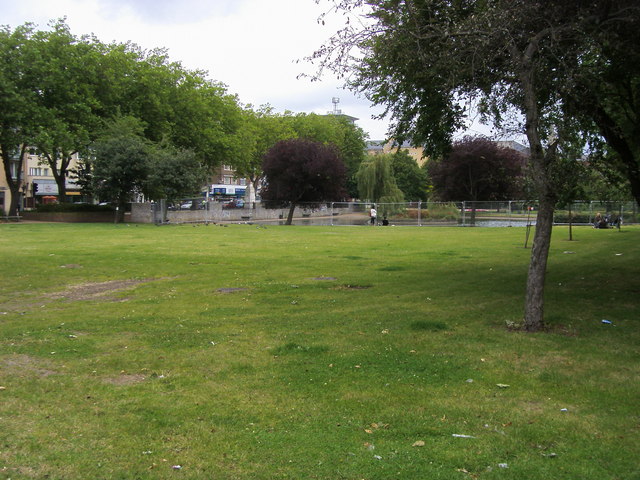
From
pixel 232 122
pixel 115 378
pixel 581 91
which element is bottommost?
pixel 115 378

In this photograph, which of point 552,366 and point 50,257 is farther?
point 50,257

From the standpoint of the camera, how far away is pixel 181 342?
717 centimetres

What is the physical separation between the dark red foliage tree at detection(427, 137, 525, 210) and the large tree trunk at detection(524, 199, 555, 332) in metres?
39.7

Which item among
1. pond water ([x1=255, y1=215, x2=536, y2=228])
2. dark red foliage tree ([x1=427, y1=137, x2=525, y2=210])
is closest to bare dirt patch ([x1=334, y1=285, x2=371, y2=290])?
pond water ([x1=255, y1=215, x2=536, y2=228])

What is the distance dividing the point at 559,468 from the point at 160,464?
110 inches

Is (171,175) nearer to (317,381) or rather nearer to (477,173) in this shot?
(477,173)

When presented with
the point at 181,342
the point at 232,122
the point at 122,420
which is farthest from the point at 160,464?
the point at 232,122

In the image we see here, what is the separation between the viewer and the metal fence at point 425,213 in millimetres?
42128

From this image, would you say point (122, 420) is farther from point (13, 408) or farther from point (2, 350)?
point (2, 350)

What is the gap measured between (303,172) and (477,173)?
51.5ft

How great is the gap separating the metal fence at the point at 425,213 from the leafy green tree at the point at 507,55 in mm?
32067

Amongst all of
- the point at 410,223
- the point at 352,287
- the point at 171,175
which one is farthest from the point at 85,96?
the point at 352,287

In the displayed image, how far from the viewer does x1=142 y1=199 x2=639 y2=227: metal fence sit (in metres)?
42.1

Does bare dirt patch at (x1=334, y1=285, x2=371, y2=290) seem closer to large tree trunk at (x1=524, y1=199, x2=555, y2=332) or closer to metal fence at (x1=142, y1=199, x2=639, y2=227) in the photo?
large tree trunk at (x1=524, y1=199, x2=555, y2=332)
